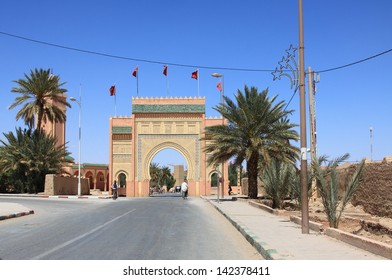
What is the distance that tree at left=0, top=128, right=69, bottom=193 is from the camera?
4516 cm

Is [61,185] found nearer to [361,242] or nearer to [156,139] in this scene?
[156,139]

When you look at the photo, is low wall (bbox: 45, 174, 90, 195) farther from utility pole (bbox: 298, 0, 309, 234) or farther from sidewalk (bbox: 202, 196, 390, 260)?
utility pole (bbox: 298, 0, 309, 234)

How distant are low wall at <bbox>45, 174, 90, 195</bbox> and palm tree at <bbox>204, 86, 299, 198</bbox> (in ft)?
61.0

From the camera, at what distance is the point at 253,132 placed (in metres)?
28.5

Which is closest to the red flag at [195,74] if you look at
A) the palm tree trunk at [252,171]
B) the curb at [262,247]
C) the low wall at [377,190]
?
the palm tree trunk at [252,171]

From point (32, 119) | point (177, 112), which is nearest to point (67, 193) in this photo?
point (32, 119)

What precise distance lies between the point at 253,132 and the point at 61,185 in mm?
23245

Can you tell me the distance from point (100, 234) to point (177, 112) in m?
39.9

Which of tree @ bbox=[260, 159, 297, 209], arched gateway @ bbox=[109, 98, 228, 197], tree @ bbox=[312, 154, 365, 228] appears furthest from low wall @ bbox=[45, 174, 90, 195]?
tree @ bbox=[312, 154, 365, 228]

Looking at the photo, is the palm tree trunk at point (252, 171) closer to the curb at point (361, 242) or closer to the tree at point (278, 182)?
the tree at point (278, 182)

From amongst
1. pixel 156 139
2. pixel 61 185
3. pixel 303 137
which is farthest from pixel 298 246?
pixel 156 139

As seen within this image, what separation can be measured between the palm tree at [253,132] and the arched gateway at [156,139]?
20573 mm
